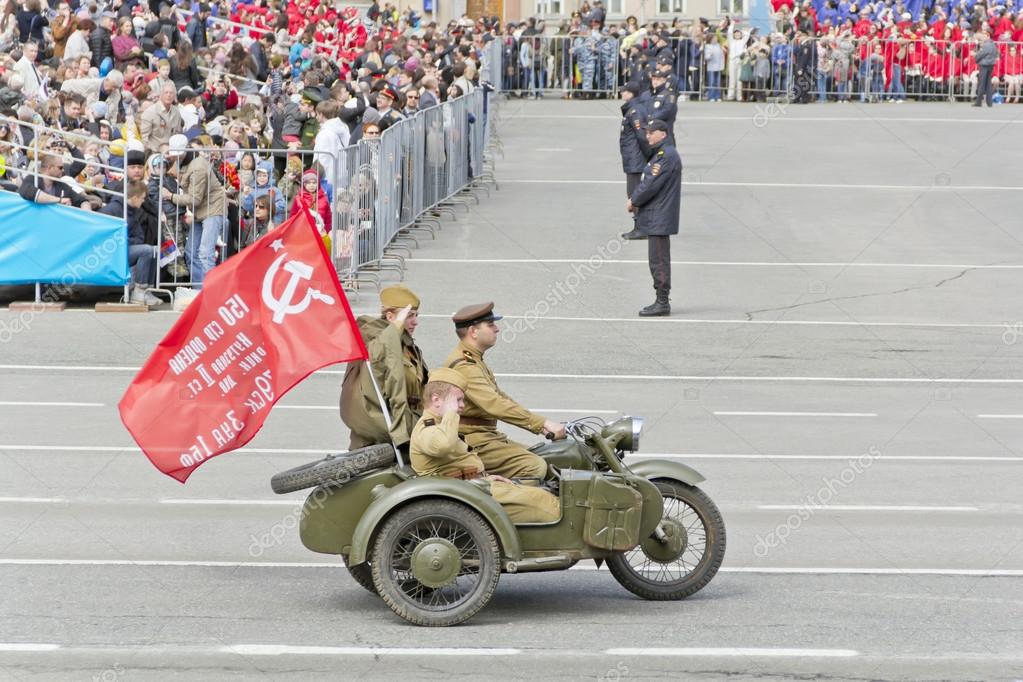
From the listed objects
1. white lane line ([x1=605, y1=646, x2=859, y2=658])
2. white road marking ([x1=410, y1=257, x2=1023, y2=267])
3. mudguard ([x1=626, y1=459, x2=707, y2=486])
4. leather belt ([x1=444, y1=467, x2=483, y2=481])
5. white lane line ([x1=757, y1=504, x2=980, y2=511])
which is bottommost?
white lane line ([x1=757, y1=504, x2=980, y2=511])

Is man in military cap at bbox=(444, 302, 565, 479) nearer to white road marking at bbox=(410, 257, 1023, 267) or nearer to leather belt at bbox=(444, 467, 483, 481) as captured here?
leather belt at bbox=(444, 467, 483, 481)

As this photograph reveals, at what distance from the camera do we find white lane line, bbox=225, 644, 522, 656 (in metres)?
7.99

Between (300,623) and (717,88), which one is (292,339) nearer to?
(300,623)

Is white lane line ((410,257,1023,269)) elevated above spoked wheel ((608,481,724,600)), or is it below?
above

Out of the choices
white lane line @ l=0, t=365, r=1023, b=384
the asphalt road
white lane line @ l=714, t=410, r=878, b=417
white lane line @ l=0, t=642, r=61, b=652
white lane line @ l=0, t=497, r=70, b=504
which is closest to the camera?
white lane line @ l=0, t=642, r=61, b=652

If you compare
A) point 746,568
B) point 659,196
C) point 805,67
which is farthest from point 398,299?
point 805,67

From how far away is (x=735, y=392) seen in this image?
15.9m

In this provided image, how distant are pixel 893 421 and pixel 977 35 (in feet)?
93.6

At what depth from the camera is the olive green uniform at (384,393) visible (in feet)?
29.0

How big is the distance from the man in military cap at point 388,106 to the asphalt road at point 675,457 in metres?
1.81

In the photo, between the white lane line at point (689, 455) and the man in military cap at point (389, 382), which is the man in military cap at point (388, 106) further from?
the man in military cap at point (389, 382)

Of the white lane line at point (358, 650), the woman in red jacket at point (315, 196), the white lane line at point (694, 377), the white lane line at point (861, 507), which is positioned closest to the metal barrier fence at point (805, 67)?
the woman in red jacket at point (315, 196)

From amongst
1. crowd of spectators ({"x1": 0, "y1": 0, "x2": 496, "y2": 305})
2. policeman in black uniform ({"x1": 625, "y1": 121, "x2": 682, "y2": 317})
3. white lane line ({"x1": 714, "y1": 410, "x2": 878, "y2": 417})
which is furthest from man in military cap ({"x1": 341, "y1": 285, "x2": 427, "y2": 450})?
policeman in black uniform ({"x1": 625, "y1": 121, "x2": 682, "y2": 317})

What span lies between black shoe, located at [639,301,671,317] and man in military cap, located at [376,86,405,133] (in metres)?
5.56
